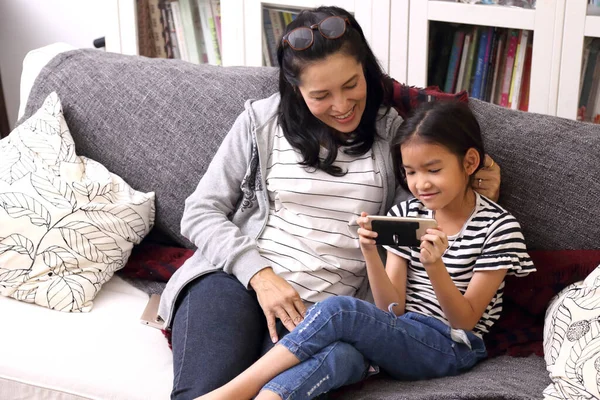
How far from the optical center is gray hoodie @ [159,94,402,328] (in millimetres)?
1778

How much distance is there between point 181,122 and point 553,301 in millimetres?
1025

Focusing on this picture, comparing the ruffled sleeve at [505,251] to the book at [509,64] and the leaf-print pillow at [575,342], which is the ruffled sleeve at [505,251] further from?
the book at [509,64]

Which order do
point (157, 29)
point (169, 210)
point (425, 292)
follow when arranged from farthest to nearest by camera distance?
point (157, 29)
point (169, 210)
point (425, 292)

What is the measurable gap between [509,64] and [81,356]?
4.86ft

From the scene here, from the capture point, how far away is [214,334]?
162cm

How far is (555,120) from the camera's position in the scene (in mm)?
1828

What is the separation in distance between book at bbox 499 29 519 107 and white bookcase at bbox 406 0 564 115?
5 cm

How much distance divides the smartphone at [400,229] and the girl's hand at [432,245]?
0.01 metres

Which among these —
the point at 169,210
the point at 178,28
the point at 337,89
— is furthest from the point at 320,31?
the point at 178,28

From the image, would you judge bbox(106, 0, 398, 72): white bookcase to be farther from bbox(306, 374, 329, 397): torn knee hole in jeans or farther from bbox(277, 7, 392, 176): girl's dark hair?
bbox(306, 374, 329, 397): torn knee hole in jeans

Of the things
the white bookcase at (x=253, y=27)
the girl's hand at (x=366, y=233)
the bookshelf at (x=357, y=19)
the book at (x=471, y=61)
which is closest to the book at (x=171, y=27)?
the white bookcase at (x=253, y=27)

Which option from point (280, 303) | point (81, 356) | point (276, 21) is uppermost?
point (276, 21)

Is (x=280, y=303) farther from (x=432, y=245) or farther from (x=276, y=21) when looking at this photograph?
(x=276, y=21)

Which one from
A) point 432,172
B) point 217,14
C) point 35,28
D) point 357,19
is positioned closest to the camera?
point 432,172
